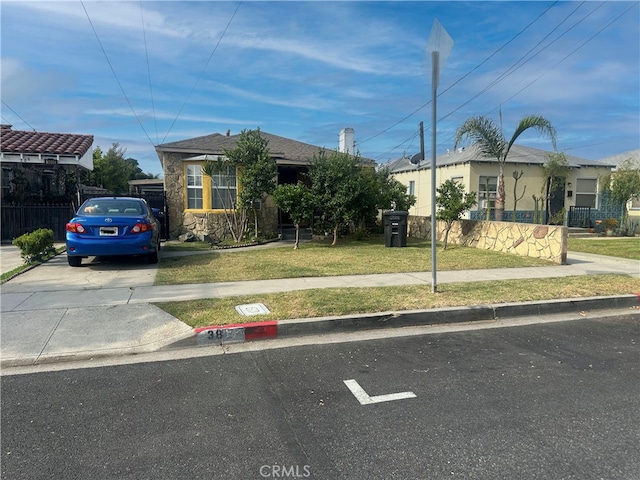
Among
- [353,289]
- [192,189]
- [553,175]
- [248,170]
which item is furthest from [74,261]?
[553,175]

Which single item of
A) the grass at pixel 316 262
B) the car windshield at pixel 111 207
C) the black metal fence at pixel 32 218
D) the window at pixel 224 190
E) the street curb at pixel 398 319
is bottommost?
the street curb at pixel 398 319

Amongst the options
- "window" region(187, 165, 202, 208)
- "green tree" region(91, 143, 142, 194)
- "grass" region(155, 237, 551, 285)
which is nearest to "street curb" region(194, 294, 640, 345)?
"grass" region(155, 237, 551, 285)

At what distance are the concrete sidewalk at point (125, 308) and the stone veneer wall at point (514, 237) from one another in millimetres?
1213

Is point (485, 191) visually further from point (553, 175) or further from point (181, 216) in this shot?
point (181, 216)

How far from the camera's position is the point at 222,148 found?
15750mm

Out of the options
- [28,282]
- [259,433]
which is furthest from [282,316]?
[28,282]

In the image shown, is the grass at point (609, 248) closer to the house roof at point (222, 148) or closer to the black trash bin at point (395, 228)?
the black trash bin at point (395, 228)

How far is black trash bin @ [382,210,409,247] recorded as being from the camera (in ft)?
45.1

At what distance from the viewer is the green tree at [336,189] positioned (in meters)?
13.6

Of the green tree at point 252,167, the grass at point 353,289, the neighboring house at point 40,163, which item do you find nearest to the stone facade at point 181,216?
the green tree at point 252,167

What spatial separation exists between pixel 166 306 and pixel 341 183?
8.38 metres

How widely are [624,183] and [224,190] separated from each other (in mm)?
16910

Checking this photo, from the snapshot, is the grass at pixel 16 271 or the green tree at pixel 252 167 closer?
the grass at pixel 16 271

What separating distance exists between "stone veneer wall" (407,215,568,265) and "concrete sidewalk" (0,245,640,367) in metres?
1.21
